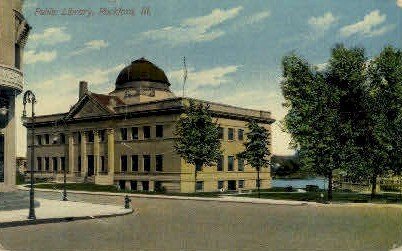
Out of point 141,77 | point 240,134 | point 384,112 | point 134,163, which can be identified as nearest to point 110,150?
point 134,163

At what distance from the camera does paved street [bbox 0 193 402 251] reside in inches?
669

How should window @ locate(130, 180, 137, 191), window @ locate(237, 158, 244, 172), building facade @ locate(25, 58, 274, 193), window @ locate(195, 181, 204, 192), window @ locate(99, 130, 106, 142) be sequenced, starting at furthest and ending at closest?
window @ locate(99, 130, 106, 142) → window @ locate(237, 158, 244, 172) → window @ locate(130, 180, 137, 191) → window @ locate(195, 181, 204, 192) → building facade @ locate(25, 58, 274, 193)

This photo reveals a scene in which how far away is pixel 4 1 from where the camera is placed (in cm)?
3073

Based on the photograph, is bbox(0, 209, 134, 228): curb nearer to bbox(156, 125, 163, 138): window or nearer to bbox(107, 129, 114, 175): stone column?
bbox(156, 125, 163, 138): window

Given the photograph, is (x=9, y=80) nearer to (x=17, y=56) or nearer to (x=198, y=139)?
(x=17, y=56)

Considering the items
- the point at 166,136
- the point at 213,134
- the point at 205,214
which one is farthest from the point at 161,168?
the point at 205,214

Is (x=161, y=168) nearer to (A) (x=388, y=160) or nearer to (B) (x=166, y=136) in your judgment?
(B) (x=166, y=136)

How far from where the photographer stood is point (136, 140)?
60875mm

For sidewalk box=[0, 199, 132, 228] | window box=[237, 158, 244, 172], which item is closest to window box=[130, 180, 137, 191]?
window box=[237, 158, 244, 172]

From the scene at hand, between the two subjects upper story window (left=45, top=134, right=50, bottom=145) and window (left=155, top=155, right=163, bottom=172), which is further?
upper story window (left=45, top=134, right=50, bottom=145)

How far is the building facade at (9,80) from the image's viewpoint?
30.0 m

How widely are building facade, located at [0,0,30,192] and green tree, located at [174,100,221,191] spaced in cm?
2219

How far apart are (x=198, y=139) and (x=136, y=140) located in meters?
11.5

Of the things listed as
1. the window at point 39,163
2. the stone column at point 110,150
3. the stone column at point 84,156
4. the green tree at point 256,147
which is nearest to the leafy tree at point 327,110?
the green tree at point 256,147
